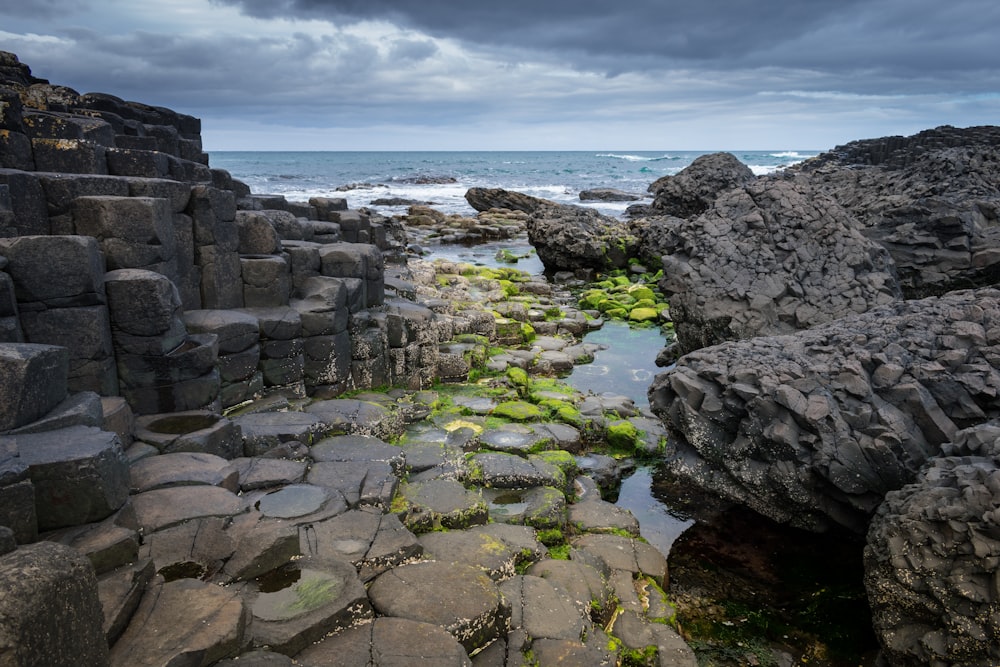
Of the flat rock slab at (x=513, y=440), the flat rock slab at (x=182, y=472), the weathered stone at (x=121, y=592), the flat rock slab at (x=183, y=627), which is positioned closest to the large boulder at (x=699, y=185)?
the flat rock slab at (x=513, y=440)

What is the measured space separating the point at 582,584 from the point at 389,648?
2.15 meters

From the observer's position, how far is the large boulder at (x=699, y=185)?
2628 centimetres

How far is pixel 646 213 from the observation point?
99.2 feet

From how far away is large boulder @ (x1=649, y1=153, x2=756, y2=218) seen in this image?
86.2 ft

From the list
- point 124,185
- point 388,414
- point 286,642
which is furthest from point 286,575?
point 124,185

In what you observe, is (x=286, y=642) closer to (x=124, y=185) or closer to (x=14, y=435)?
(x=14, y=435)

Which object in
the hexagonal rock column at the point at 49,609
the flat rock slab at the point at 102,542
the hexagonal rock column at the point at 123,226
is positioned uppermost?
the hexagonal rock column at the point at 123,226

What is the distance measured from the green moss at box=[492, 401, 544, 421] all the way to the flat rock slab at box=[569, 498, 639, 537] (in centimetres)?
206

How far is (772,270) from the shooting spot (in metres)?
10.8

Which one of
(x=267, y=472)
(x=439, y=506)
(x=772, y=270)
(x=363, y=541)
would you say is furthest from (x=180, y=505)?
(x=772, y=270)

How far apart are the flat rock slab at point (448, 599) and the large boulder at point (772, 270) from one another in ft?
23.0

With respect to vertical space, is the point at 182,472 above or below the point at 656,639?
above

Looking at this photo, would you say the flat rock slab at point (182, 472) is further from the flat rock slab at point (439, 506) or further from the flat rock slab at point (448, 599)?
the flat rock slab at point (448, 599)

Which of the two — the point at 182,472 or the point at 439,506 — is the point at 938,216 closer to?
the point at 439,506
